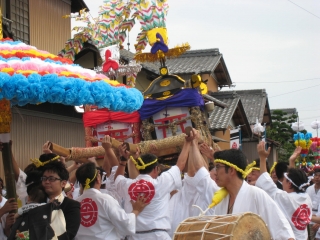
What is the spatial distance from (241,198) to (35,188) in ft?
5.90

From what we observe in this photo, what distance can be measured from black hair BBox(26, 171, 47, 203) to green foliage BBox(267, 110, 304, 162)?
21986 millimetres

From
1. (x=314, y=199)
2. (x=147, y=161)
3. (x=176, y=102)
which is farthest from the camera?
(x=314, y=199)

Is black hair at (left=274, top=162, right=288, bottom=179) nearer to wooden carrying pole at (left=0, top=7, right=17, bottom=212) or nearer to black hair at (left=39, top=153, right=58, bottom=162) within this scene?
black hair at (left=39, top=153, right=58, bottom=162)

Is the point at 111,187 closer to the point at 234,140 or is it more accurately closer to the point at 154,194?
the point at 154,194

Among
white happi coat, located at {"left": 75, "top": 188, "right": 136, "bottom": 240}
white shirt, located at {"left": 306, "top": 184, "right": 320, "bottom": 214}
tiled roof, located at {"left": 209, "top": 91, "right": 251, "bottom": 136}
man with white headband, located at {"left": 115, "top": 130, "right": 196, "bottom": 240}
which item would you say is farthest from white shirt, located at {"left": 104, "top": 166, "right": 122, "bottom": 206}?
tiled roof, located at {"left": 209, "top": 91, "right": 251, "bottom": 136}

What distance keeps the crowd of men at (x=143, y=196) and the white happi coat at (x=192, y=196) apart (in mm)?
11

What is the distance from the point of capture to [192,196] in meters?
6.62

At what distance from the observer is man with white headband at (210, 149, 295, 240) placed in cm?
446

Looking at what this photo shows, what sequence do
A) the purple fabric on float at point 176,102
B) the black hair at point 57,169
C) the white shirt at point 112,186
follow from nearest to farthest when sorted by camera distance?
the black hair at point 57,169 < the white shirt at point 112,186 < the purple fabric on float at point 176,102

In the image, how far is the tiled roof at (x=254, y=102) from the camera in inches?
1015

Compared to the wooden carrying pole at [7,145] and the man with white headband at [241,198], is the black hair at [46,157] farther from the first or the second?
the man with white headband at [241,198]

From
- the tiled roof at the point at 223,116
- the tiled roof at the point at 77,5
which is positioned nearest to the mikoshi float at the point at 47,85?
the tiled roof at the point at 77,5

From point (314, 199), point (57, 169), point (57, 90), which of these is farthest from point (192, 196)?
point (314, 199)

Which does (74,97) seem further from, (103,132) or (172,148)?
(103,132)
